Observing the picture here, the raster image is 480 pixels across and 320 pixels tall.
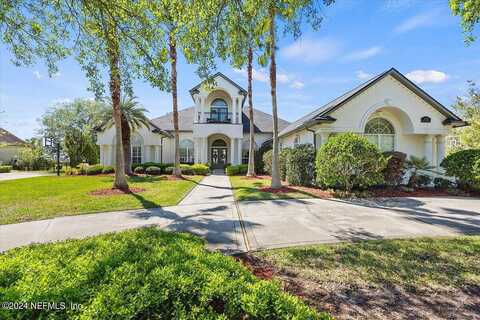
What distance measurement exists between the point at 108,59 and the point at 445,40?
11.5 m

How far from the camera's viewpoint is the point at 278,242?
529cm

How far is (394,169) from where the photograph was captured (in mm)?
11945

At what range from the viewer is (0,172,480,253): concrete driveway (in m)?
5.58

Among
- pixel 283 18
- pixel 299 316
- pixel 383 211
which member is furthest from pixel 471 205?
pixel 299 316

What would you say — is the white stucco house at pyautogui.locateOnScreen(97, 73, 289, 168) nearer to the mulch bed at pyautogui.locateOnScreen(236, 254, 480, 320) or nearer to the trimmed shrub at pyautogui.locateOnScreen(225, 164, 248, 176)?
the trimmed shrub at pyautogui.locateOnScreen(225, 164, 248, 176)

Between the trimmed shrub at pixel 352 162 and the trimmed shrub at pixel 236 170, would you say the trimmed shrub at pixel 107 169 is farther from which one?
the trimmed shrub at pixel 352 162

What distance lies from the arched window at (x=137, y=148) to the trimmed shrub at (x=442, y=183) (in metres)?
25.6

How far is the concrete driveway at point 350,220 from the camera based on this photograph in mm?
5680

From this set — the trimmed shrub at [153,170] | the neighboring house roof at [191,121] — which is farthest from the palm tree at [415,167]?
the trimmed shrub at [153,170]

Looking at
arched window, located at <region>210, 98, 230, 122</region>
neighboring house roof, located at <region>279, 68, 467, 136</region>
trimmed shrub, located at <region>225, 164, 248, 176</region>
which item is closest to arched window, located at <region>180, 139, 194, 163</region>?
arched window, located at <region>210, 98, 230, 122</region>

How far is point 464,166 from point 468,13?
28.0ft

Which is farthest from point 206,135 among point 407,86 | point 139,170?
point 407,86

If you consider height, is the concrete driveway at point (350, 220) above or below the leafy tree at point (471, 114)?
below

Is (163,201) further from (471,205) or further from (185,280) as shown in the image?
(471,205)
